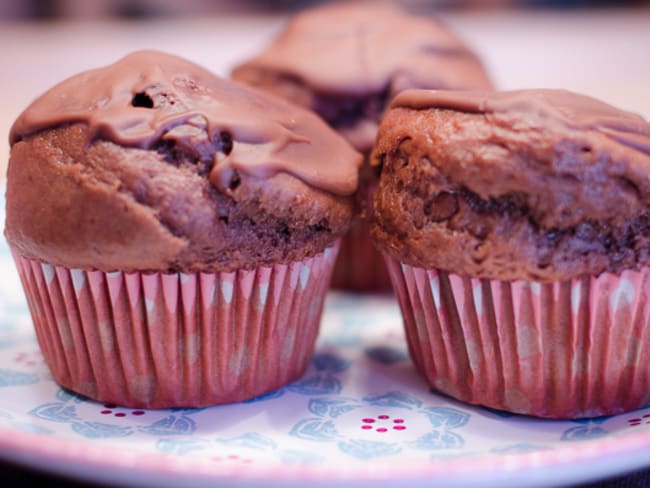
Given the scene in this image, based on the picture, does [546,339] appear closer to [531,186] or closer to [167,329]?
[531,186]

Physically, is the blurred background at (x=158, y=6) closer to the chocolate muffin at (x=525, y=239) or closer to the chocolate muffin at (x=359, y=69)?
the chocolate muffin at (x=359, y=69)

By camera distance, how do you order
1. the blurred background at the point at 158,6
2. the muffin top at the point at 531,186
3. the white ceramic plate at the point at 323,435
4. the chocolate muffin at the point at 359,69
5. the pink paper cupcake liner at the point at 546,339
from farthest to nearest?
the blurred background at the point at 158,6 → the chocolate muffin at the point at 359,69 → the pink paper cupcake liner at the point at 546,339 → the muffin top at the point at 531,186 → the white ceramic plate at the point at 323,435

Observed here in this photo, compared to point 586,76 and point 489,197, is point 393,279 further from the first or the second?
point 586,76

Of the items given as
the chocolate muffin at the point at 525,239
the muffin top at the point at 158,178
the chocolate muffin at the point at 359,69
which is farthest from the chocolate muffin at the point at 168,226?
the chocolate muffin at the point at 359,69

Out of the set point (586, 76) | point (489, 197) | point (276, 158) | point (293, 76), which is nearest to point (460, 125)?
point (489, 197)

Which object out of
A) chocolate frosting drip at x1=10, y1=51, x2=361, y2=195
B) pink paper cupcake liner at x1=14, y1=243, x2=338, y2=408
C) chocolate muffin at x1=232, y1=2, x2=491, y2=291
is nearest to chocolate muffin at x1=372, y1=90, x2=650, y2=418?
chocolate frosting drip at x1=10, y1=51, x2=361, y2=195

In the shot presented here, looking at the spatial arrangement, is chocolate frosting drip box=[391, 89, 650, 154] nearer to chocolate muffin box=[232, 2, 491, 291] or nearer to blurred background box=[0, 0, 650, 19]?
chocolate muffin box=[232, 2, 491, 291]

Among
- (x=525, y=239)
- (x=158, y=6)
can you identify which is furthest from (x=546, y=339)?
(x=158, y=6)
